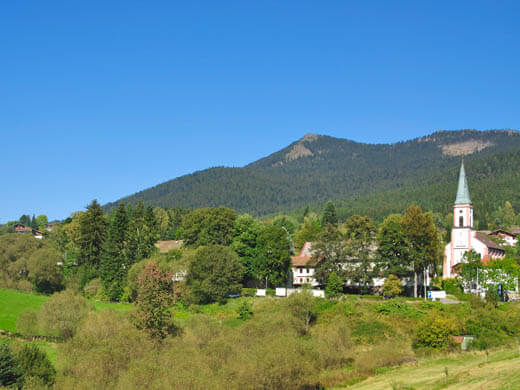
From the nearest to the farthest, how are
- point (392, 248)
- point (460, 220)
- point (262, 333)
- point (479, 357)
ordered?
point (479, 357), point (262, 333), point (392, 248), point (460, 220)

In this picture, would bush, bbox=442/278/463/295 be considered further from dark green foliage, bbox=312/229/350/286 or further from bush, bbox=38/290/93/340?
bush, bbox=38/290/93/340

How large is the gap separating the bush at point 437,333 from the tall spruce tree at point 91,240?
44.3 meters

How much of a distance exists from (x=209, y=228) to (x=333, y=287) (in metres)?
20.1

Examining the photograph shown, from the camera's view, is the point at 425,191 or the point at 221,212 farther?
the point at 425,191

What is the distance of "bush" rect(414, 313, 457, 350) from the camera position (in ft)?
150

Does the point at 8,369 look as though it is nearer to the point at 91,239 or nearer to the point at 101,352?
the point at 101,352

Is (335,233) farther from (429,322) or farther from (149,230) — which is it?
(149,230)

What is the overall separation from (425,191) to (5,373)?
16722 centimetres

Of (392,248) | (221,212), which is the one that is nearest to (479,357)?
(392,248)

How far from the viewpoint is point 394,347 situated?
46906mm

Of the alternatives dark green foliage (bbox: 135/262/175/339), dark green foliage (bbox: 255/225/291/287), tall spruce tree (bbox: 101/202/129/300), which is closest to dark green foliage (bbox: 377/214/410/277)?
dark green foliage (bbox: 255/225/291/287)

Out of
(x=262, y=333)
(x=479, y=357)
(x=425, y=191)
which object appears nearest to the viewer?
(x=479, y=357)

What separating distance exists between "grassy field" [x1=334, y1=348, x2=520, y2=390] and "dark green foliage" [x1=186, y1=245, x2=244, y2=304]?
25.2 m

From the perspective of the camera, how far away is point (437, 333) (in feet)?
150
